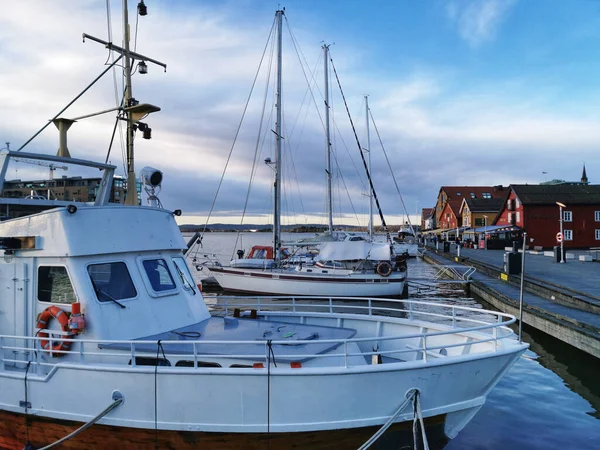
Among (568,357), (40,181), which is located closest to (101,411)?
(40,181)

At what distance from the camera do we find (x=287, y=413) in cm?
613

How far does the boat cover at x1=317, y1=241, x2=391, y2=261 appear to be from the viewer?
26688 millimetres

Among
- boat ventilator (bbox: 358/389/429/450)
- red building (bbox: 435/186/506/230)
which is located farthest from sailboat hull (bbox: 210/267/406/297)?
red building (bbox: 435/186/506/230)

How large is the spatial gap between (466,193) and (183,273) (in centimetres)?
7615

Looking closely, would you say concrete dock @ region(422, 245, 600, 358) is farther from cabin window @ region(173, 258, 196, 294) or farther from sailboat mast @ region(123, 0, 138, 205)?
sailboat mast @ region(123, 0, 138, 205)

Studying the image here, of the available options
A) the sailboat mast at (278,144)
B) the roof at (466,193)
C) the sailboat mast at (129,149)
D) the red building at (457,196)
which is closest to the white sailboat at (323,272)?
the sailboat mast at (278,144)

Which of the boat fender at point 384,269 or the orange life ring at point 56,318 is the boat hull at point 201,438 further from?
the boat fender at point 384,269

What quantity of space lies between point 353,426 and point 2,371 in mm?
5486

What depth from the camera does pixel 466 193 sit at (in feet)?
256

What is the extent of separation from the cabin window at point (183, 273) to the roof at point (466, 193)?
7136 centimetres

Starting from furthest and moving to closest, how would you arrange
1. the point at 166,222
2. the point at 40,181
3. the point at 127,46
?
the point at 40,181 < the point at 127,46 < the point at 166,222

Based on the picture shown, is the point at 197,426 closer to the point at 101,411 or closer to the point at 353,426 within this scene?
the point at 101,411

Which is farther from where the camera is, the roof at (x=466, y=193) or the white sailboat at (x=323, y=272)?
the roof at (x=466, y=193)

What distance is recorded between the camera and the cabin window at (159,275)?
26.7 ft
